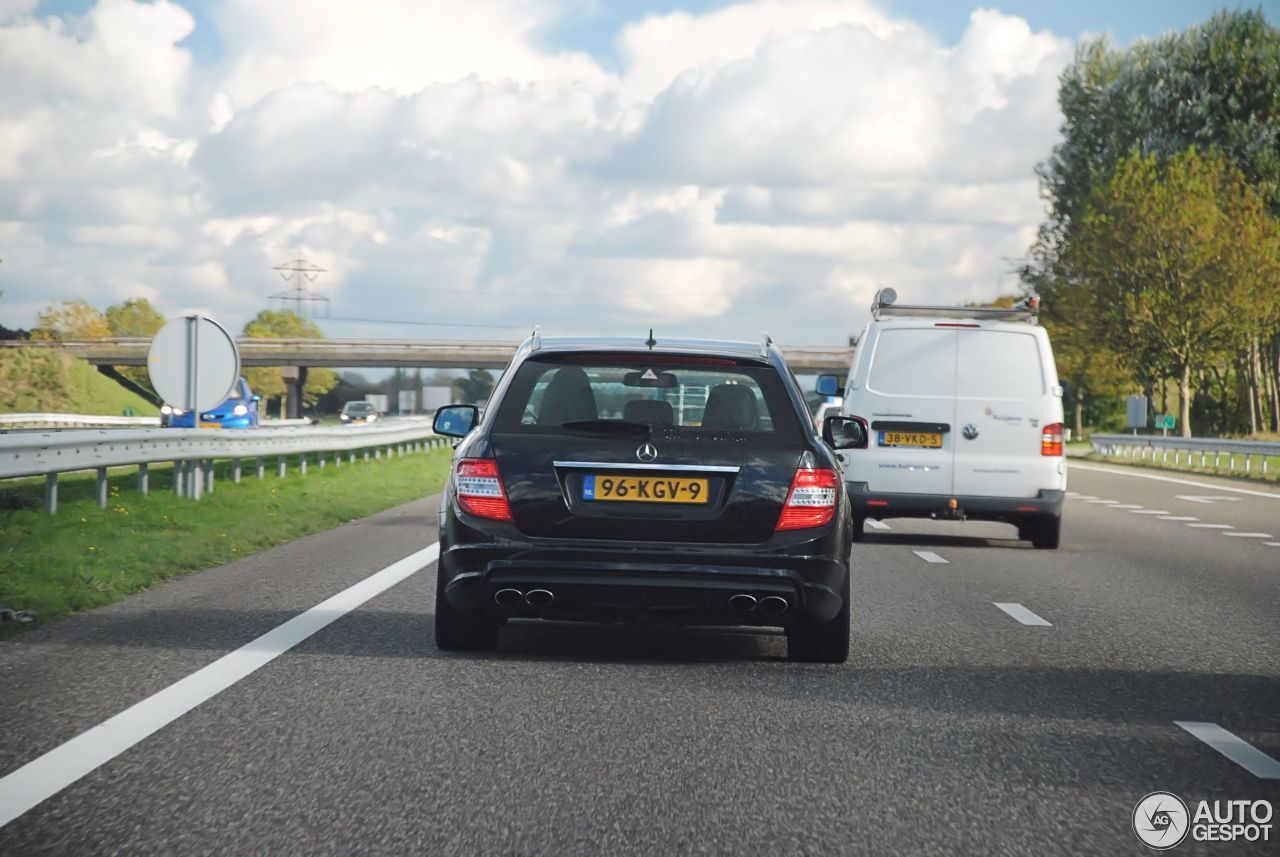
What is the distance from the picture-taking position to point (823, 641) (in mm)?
7594

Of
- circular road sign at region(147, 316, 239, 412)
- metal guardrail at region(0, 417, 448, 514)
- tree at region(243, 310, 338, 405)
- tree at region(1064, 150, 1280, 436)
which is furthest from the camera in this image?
tree at region(243, 310, 338, 405)

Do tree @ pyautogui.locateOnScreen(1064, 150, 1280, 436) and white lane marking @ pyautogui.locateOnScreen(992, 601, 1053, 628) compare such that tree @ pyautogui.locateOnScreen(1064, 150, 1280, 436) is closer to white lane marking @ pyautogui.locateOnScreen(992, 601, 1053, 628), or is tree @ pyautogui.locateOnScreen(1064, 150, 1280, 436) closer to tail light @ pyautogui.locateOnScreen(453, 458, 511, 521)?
white lane marking @ pyautogui.locateOnScreen(992, 601, 1053, 628)

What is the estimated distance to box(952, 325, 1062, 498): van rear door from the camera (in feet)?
48.0

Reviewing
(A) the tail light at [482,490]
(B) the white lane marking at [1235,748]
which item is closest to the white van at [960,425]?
(A) the tail light at [482,490]

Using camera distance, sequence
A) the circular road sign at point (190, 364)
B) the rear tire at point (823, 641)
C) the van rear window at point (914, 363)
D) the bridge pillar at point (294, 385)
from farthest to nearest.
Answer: the bridge pillar at point (294, 385) < the circular road sign at point (190, 364) < the van rear window at point (914, 363) < the rear tire at point (823, 641)

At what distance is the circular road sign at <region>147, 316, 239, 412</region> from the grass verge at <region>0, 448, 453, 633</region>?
3.43 feet

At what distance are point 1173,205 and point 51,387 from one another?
167 feet

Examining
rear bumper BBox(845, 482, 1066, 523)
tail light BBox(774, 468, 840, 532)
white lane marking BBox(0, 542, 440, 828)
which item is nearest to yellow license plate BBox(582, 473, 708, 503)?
tail light BBox(774, 468, 840, 532)

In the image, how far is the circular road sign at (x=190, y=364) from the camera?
17.5 m

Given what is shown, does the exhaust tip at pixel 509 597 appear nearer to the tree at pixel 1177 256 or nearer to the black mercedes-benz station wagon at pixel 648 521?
the black mercedes-benz station wagon at pixel 648 521

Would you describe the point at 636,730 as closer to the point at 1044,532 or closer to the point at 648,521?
the point at 648,521

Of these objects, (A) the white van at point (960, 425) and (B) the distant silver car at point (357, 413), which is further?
(B) the distant silver car at point (357, 413)

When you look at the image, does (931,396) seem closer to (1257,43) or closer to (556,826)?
(556,826)

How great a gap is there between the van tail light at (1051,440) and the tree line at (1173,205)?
38.4 m
